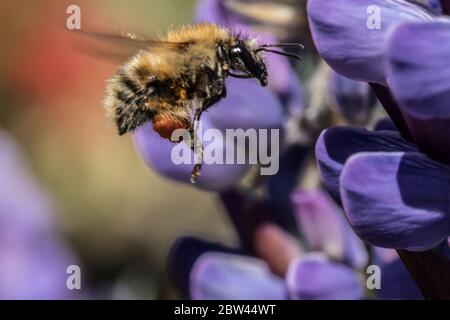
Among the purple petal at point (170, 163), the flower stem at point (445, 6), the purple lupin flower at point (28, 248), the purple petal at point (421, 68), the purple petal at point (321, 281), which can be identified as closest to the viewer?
the purple petal at point (421, 68)

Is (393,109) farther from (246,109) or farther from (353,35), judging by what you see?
(246,109)

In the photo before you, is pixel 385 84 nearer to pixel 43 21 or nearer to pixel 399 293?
pixel 399 293

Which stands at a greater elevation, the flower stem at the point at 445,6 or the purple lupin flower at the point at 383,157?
the flower stem at the point at 445,6

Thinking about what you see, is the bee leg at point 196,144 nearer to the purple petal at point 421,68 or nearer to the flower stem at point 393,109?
the flower stem at point 393,109

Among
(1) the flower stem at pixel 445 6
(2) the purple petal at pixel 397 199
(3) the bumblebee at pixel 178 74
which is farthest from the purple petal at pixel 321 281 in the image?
(1) the flower stem at pixel 445 6

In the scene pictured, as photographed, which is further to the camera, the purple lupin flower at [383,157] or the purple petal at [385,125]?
the purple petal at [385,125]

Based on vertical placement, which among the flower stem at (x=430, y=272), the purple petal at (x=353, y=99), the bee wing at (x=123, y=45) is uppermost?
the bee wing at (x=123, y=45)

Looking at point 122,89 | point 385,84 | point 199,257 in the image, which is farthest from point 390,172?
point 199,257
